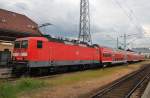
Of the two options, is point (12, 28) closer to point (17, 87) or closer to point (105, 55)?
point (105, 55)

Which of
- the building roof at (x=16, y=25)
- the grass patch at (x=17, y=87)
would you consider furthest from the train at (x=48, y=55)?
the building roof at (x=16, y=25)

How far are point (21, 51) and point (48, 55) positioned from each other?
3019 mm

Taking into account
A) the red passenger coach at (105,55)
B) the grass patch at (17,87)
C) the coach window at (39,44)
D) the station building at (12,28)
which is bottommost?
the grass patch at (17,87)

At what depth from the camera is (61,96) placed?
51.5 feet

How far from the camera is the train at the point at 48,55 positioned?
24656 mm

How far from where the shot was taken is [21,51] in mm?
25109

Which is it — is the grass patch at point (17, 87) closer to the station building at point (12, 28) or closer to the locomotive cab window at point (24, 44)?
the locomotive cab window at point (24, 44)

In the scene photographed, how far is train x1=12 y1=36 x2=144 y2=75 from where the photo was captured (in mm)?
24656

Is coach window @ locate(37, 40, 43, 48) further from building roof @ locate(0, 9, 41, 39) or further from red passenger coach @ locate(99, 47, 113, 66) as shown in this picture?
red passenger coach @ locate(99, 47, 113, 66)

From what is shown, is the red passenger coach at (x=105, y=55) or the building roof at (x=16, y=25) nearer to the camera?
the building roof at (x=16, y=25)

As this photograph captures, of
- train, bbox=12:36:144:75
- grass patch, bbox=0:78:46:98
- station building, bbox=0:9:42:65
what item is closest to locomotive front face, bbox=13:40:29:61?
train, bbox=12:36:144:75

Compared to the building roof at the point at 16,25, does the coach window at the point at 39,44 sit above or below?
below

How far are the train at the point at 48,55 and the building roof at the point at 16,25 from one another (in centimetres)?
1102

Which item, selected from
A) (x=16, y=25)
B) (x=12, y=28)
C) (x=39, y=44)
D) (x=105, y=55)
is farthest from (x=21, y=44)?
(x=105, y=55)
